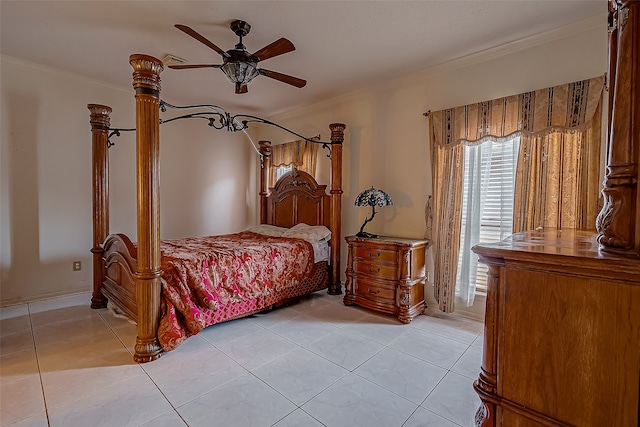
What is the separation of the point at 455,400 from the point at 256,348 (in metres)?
1.50

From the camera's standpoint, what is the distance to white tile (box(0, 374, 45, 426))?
165 cm

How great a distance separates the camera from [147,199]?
2.24 m

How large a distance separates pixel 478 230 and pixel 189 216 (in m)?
4.13

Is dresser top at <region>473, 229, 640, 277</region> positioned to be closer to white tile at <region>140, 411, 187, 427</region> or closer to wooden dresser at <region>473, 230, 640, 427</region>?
wooden dresser at <region>473, 230, 640, 427</region>

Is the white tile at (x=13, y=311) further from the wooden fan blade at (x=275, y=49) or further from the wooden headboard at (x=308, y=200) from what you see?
the wooden fan blade at (x=275, y=49)

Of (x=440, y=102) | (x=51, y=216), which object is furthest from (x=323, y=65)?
(x=51, y=216)

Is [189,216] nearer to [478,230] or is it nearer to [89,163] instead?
[89,163]

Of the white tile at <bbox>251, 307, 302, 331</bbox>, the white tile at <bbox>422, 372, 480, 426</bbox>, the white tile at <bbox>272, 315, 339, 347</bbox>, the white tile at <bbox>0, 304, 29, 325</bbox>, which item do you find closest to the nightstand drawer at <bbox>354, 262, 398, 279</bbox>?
the white tile at <bbox>272, 315, 339, 347</bbox>

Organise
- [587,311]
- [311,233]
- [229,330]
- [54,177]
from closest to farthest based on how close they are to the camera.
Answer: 1. [587,311]
2. [229,330]
3. [54,177]
4. [311,233]

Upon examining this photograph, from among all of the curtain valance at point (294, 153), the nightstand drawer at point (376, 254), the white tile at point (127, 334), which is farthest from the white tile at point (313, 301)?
the curtain valance at point (294, 153)

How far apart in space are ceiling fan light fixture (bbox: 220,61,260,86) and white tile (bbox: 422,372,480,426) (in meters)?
2.78

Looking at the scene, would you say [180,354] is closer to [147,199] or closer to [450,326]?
[147,199]

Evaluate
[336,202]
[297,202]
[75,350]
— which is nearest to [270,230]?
[297,202]

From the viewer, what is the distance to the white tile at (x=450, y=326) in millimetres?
2702
